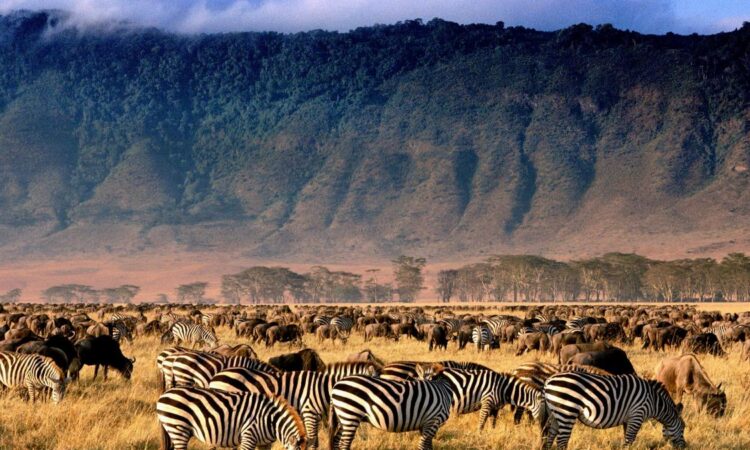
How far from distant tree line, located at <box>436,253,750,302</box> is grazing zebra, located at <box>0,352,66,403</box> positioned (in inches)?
4436

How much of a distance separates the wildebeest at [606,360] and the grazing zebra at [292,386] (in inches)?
258

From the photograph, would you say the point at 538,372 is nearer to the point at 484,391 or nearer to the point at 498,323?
the point at 484,391

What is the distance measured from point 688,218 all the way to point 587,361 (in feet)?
576

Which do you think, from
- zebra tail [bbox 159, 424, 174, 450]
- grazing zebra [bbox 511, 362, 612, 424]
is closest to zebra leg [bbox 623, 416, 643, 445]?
grazing zebra [bbox 511, 362, 612, 424]

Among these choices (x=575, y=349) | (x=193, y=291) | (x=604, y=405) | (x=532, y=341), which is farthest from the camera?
(x=193, y=291)

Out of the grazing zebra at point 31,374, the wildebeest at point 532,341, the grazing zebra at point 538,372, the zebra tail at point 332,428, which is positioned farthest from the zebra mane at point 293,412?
the wildebeest at point 532,341

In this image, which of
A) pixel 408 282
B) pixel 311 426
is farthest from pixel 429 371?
pixel 408 282

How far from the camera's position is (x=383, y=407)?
1166cm

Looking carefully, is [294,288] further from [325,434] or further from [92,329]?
[325,434]

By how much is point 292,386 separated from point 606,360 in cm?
764

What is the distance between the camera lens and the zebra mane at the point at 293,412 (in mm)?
11000

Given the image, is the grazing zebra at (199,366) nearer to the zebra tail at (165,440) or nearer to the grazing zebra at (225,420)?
the zebra tail at (165,440)

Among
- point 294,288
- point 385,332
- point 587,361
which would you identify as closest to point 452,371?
point 587,361

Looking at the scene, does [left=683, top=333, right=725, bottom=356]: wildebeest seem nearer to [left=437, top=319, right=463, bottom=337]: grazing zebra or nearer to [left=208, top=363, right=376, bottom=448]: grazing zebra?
[left=437, top=319, right=463, bottom=337]: grazing zebra
